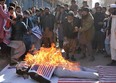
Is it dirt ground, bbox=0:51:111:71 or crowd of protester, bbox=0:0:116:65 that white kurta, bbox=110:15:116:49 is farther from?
dirt ground, bbox=0:51:111:71

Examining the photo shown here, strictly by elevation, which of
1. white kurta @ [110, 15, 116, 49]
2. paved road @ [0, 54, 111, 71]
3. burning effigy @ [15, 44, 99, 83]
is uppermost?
white kurta @ [110, 15, 116, 49]

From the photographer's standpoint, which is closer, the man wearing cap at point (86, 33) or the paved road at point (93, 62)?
the paved road at point (93, 62)

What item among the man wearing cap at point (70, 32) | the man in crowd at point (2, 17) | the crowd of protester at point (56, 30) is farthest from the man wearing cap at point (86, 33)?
the man in crowd at point (2, 17)

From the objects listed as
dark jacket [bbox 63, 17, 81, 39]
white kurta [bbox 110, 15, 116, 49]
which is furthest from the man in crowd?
white kurta [bbox 110, 15, 116, 49]

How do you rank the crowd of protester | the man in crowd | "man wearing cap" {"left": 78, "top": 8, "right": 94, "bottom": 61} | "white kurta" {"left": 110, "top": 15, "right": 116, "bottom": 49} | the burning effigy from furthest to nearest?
"man wearing cap" {"left": 78, "top": 8, "right": 94, "bottom": 61}
the crowd of protester
"white kurta" {"left": 110, "top": 15, "right": 116, "bottom": 49}
the man in crowd
the burning effigy

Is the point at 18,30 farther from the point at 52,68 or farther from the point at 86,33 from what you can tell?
the point at 52,68

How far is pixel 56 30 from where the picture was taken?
13.2 metres

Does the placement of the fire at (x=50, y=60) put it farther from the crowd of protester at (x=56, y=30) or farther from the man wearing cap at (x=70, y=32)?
the man wearing cap at (x=70, y=32)

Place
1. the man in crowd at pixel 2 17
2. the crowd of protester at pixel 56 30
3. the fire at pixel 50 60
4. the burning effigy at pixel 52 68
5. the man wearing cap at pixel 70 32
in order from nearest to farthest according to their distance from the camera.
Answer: the burning effigy at pixel 52 68 → the fire at pixel 50 60 → the man in crowd at pixel 2 17 → the crowd of protester at pixel 56 30 → the man wearing cap at pixel 70 32

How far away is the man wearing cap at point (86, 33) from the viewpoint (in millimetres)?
10914

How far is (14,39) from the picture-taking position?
34.0 feet

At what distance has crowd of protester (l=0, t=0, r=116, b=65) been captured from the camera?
33.6 feet

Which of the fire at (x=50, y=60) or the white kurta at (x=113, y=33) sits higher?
the white kurta at (x=113, y=33)

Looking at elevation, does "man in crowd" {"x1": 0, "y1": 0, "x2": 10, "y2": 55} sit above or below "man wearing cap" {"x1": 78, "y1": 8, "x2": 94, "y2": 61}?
above
